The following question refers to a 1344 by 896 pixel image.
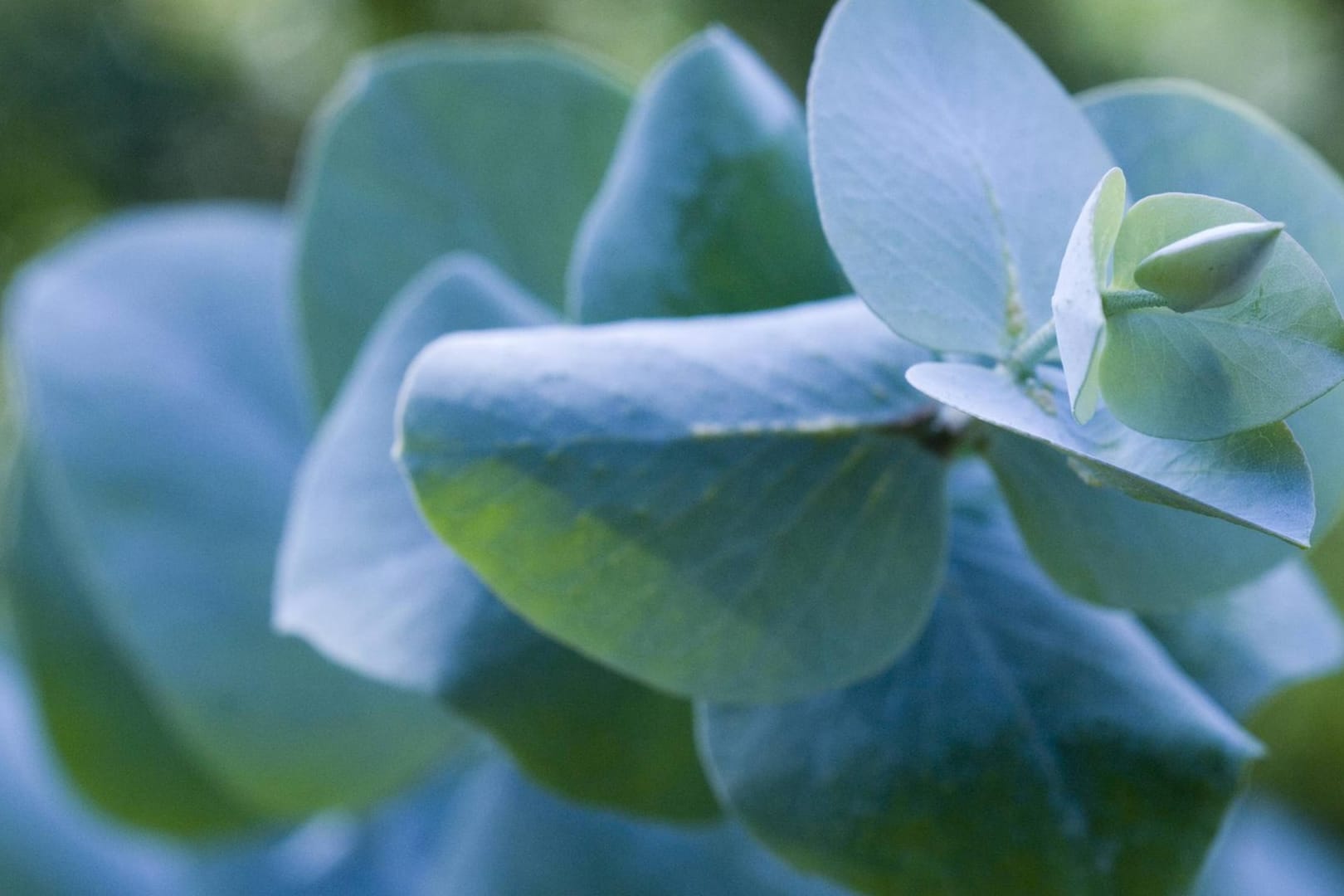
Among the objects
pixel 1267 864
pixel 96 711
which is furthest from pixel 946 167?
pixel 1267 864

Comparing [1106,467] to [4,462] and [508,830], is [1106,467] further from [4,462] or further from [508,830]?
[4,462]

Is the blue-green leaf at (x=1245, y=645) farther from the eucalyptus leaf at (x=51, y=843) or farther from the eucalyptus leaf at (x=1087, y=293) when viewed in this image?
the eucalyptus leaf at (x=51, y=843)

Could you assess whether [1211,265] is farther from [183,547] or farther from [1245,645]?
[183,547]

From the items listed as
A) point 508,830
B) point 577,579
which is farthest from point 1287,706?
point 577,579

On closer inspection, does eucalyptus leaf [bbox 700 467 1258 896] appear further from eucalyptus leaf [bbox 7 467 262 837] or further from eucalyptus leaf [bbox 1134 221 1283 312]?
eucalyptus leaf [bbox 7 467 262 837]

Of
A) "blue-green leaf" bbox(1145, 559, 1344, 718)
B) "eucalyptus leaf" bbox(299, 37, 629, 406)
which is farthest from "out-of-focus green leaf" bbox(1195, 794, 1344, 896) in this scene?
"eucalyptus leaf" bbox(299, 37, 629, 406)

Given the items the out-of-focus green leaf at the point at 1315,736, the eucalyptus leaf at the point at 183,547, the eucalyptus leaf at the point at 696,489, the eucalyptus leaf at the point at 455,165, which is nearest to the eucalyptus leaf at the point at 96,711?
the eucalyptus leaf at the point at 183,547
